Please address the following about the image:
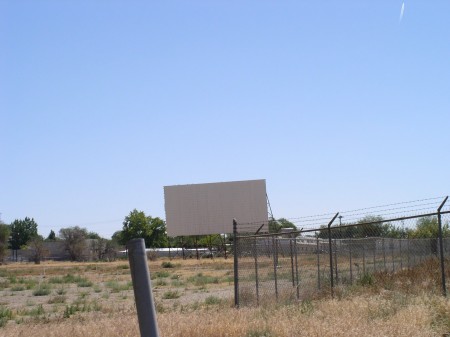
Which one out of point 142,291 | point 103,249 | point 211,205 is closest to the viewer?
point 142,291

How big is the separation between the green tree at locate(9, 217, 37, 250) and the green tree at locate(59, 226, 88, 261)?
4405cm

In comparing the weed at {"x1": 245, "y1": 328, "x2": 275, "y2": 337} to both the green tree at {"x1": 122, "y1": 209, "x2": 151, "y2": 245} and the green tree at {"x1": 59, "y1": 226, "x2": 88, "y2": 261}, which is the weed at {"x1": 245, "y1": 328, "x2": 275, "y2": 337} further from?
the green tree at {"x1": 122, "y1": 209, "x2": 151, "y2": 245}

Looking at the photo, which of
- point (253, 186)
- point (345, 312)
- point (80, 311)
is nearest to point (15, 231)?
point (253, 186)

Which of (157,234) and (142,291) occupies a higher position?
(142,291)

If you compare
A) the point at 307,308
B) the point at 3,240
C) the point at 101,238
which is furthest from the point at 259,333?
the point at 101,238

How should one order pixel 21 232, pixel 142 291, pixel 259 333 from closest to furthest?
pixel 142 291 → pixel 259 333 → pixel 21 232

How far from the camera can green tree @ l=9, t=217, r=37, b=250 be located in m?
167

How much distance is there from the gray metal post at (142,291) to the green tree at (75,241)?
391ft

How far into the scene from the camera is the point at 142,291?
182 inches

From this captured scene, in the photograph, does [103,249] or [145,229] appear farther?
[145,229]

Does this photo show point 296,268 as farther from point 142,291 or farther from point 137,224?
point 137,224

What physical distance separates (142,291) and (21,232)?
171389mm

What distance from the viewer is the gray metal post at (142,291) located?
455 centimetres

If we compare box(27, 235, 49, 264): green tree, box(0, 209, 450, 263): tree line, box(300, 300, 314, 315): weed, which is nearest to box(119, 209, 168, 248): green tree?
box(0, 209, 450, 263): tree line
